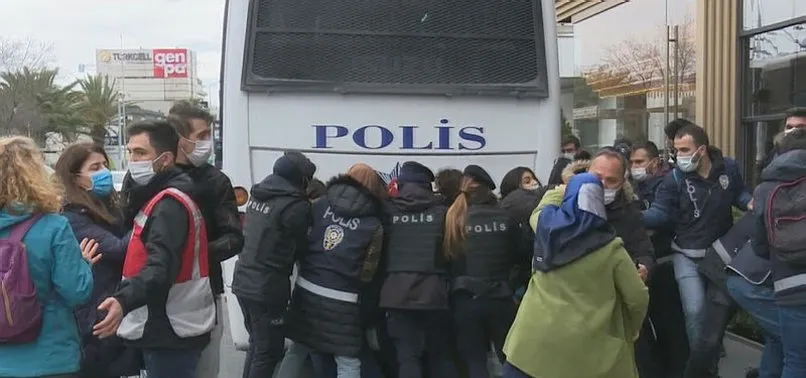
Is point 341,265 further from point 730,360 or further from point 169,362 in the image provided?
point 730,360

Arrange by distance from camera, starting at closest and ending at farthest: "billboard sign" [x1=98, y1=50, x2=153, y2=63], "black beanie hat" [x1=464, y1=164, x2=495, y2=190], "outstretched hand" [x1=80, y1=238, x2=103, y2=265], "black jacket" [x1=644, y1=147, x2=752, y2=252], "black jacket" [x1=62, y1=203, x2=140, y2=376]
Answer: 1. "outstretched hand" [x1=80, y1=238, x2=103, y2=265]
2. "black jacket" [x1=62, y1=203, x2=140, y2=376]
3. "black beanie hat" [x1=464, y1=164, x2=495, y2=190]
4. "black jacket" [x1=644, y1=147, x2=752, y2=252]
5. "billboard sign" [x1=98, y1=50, x2=153, y2=63]

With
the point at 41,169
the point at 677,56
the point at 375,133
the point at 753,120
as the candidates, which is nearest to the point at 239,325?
the point at 375,133

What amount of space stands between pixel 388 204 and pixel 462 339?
3.28 feet

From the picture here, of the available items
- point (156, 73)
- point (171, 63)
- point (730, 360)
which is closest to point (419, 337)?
point (730, 360)

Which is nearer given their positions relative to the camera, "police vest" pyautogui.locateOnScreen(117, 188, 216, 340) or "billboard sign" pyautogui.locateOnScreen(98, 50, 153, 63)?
"police vest" pyautogui.locateOnScreen(117, 188, 216, 340)

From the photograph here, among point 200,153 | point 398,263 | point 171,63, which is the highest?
point 171,63

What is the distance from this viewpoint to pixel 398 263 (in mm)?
5332

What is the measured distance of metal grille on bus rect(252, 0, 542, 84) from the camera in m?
6.65

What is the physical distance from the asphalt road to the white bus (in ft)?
2.70

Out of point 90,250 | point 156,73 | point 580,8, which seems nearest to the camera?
point 90,250

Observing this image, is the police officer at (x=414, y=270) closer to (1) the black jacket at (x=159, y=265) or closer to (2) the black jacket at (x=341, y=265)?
(2) the black jacket at (x=341, y=265)

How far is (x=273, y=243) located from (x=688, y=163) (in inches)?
108

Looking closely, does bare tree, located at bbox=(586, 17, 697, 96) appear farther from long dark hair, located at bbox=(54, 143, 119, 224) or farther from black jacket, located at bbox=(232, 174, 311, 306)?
long dark hair, located at bbox=(54, 143, 119, 224)

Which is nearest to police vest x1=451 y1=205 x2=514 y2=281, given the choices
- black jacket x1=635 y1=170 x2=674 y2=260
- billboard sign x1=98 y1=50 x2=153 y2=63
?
black jacket x1=635 y1=170 x2=674 y2=260
